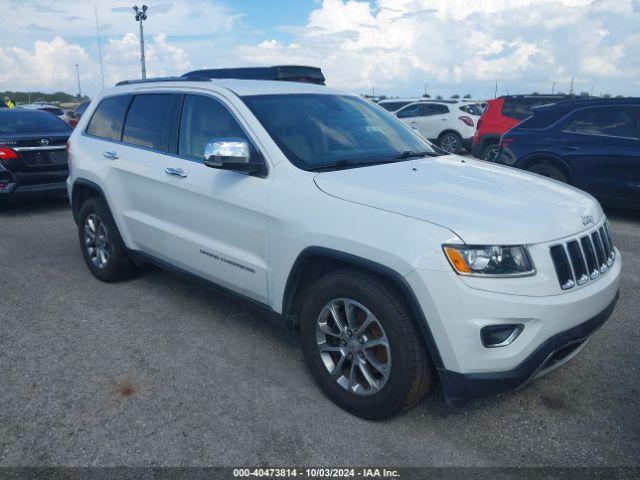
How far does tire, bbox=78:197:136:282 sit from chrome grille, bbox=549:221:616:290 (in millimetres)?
3569

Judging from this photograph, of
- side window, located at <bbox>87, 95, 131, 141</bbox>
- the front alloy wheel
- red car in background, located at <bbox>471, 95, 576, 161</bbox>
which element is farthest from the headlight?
red car in background, located at <bbox>471, 95, 576, 161</bbox>

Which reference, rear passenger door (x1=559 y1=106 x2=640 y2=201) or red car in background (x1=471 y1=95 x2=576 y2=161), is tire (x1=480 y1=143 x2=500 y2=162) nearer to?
red car in background (x1=471 y1=95 x2=576 y2=161)

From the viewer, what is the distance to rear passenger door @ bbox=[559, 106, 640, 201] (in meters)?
7.42

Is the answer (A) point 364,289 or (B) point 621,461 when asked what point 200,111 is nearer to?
(A) point 364,289

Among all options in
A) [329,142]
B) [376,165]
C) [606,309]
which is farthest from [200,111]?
[606,309]

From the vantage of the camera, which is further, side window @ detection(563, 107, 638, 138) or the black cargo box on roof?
side window @ detection(563, 107, 638, 138)

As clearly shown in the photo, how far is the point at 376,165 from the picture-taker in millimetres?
3578

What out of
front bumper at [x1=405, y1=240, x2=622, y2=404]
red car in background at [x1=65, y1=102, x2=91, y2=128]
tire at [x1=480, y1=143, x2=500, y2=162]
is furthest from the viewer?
red car in background at [x1=65, y1=102, x2=91, y2=128]

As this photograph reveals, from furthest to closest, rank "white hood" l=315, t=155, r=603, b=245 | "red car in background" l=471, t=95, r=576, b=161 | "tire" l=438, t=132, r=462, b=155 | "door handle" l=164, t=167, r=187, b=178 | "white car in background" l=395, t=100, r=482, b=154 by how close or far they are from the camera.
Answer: "tire" l=438, t=132, r=462, b=155 < "white car in background" l=395, t=100, r=482, b=154 < "red car in background" l=471, t=95, r=576, b=161 < "door handle" l=164, t=167, r=187, b=178 < "white hood" l=315, t=155, r=603, b=245

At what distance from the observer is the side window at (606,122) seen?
7543 mm

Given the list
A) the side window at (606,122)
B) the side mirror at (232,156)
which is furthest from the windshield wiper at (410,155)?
the side window at (606,122)

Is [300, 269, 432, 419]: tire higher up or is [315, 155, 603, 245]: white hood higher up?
Result: [315, 155, 603, 245]: white hood

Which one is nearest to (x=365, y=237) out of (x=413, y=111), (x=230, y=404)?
(x=230, y=404)

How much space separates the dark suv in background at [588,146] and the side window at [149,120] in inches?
220
